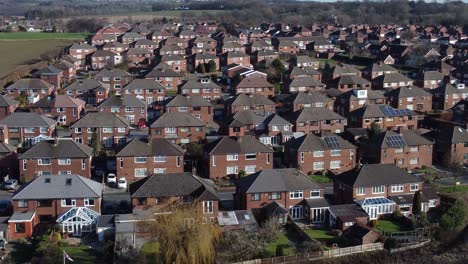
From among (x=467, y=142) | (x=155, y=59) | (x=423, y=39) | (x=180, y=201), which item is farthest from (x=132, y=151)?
(x=423, y=39)

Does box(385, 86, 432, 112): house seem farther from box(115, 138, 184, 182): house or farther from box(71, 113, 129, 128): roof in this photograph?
box(115, 138, 184, 182): house

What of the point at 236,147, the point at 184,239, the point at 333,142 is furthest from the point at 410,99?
the point at 184,239

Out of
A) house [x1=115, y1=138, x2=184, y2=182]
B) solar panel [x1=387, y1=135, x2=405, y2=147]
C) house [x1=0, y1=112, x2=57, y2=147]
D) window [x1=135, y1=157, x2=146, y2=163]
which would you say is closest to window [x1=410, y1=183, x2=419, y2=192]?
solar panel [x1=387, y1=135, x2=405, y2=147]

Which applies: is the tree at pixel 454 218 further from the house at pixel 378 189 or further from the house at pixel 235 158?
the house at pixel 235 158

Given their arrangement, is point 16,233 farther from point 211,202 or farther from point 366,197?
point 366,197

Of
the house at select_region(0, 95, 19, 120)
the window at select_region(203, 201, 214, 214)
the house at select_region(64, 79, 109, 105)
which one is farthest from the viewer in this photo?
the house at select_region(64, 79, 109, 105)
